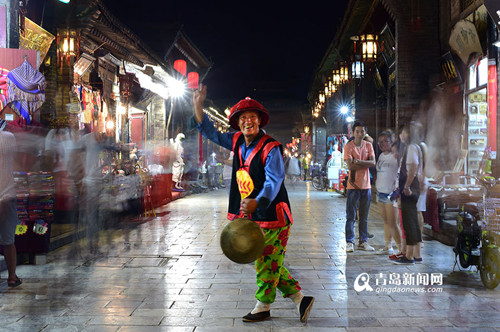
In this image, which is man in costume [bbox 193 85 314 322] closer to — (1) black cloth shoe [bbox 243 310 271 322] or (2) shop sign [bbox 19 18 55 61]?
(1) black cloth shoe [bbox 243 310 271 322]

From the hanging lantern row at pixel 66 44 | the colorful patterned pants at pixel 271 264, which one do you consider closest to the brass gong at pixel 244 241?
the colorful patterned pants at pixel 271 264

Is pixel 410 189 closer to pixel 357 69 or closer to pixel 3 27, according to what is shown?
pixel 3 27

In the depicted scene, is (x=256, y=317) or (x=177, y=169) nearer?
(x=256, y=317)

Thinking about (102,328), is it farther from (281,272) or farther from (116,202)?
(116,202)

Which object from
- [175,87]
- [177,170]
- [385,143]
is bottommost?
Result: [177,170]

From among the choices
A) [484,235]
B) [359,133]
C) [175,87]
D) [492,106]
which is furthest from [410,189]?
[175,87]

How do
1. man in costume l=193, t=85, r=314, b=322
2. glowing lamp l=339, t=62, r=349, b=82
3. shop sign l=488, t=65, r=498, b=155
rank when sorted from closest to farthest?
man in costume l=193, t=85, r=314, b=322 < shop sign l=488, t=65, r=498, b=155 < glowing lamp l=339, t=62, r=349, b=82

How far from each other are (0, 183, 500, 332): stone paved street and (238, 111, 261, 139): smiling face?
1.82 m

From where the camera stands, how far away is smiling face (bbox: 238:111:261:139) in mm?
4625

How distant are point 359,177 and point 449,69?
7064mm

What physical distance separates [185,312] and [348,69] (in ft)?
72.8

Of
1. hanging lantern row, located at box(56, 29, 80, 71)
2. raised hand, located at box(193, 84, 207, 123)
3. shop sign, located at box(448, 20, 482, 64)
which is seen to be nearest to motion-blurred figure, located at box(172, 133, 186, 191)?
hanging lantern row, located at box(56, 29, 80, 71)

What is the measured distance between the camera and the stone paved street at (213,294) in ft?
14.7

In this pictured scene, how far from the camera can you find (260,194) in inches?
168
